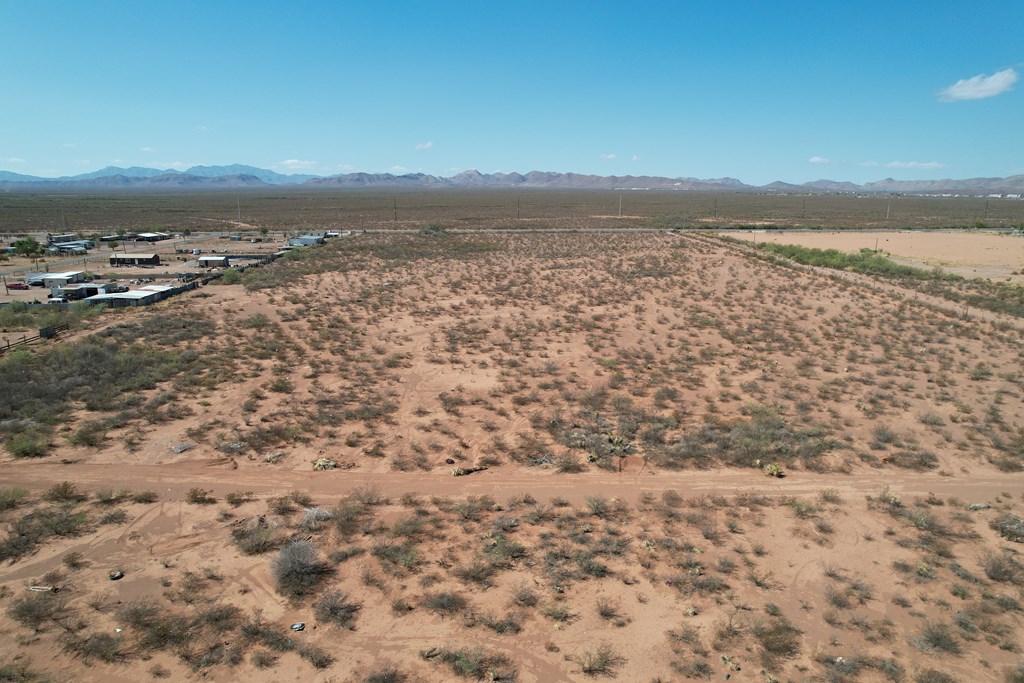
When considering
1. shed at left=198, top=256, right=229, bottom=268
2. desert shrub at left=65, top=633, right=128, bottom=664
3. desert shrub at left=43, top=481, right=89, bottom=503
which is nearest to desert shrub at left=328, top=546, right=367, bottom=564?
desert shrub at left=65, top=633, right=128, bottom=664

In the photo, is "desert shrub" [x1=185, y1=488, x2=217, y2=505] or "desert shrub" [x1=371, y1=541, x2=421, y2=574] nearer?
"desert shrub" [x1=371, y1=541, x2=421, y2=574]

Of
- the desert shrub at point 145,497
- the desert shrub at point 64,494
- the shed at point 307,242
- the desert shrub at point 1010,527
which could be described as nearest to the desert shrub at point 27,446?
the desert shrub at point 64,494

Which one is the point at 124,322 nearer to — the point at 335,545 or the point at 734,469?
the point at 335,545

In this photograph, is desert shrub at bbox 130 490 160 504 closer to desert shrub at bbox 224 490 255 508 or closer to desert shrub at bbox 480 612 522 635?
desert shrub at bbox 224 490 255 508

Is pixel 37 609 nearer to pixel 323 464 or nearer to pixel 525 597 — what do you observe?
pixel 323 464

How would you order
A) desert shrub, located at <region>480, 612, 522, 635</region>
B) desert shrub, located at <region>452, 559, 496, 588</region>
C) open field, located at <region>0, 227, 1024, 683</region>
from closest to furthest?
open field, located at <region>0, 227, 1024, 683</region> → desert shrub, located at <region>480, 612, 522, 635</region> → desert shrub, located at <region>452, 559, 496, 588</region>

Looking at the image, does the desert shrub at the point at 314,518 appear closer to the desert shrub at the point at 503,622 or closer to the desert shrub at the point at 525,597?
the desert shrub at the point at 503,622

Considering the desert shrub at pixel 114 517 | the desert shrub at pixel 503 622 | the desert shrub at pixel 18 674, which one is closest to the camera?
the desert shrub at pixel 18 674

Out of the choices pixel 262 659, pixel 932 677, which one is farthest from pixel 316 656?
pixel 932 677
